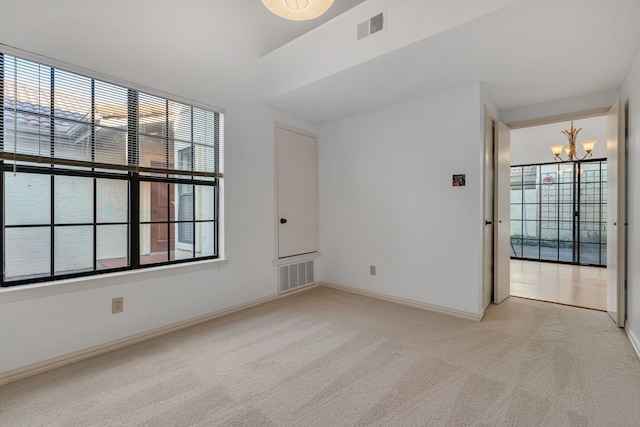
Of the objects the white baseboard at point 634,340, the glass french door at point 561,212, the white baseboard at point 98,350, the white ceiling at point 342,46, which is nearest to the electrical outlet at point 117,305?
the white baseboard at point 98,350

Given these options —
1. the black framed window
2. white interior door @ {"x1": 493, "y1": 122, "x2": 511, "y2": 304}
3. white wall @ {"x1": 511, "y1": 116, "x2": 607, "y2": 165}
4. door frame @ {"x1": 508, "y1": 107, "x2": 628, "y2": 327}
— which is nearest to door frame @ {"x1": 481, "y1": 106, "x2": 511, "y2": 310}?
white interior door @ {"x1": 493, "y1": 122, "x2": 511, "y2": 304}

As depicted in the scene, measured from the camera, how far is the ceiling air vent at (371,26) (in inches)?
100

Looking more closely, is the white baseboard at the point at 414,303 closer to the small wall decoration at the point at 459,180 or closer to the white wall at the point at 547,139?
the small wall decoration at the point at 459,180

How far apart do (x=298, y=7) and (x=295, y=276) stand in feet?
10.4

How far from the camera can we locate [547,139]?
6.39 meters

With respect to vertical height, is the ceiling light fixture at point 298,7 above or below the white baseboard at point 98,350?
above

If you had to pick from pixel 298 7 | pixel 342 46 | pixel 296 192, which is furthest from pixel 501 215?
pixel 298 7

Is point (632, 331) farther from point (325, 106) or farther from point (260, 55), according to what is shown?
point (260, 55)

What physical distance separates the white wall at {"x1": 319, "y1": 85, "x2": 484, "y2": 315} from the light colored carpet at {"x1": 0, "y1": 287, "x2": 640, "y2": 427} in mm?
646

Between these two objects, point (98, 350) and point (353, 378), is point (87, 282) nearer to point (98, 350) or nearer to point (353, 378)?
point (98, 350)

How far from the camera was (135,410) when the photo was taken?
1.79 metres

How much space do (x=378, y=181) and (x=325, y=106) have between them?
3.88 ft

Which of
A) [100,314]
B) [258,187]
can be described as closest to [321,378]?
[100,314]

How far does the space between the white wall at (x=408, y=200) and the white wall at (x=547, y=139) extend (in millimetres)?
3588
